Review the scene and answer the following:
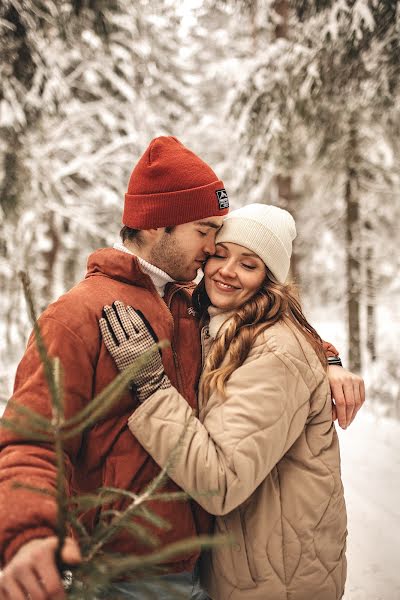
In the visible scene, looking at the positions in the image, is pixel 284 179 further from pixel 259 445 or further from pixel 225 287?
pixel 259 445

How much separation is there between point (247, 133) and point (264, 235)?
611 cm

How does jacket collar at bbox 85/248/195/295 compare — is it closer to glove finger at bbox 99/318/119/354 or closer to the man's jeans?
glove finger at bbox 99/318/119/354

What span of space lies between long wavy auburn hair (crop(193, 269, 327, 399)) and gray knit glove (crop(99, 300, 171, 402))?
31 centimetres

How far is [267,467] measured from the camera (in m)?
1.81

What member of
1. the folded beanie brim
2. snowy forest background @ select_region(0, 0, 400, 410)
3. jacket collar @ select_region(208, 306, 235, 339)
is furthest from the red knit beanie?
snowy forest background @ select_region(0, 0, 400, 410)

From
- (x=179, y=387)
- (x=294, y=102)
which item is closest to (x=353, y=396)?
(x=179, y=387)

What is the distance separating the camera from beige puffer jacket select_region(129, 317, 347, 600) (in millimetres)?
1705

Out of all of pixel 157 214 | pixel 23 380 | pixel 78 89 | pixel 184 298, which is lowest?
pixel 23 380

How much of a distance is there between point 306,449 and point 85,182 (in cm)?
1194

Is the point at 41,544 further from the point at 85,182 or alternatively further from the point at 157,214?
the point at 85,182

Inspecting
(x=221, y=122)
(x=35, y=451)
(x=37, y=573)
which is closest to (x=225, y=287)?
(x=35, y=451)

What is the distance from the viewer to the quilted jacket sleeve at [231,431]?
168 centimetres

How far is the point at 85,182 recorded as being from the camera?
12648 millimetres

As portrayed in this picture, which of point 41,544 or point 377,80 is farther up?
point 377,80
